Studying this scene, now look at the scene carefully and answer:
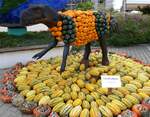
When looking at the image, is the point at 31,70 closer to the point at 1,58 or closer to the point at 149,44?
the point at 1,58

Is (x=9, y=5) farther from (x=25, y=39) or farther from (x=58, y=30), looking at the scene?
(x=58, y=30)

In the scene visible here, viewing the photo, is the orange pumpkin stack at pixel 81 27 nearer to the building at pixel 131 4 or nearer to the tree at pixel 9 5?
the tree at pixel 9 5

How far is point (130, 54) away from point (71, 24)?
4.71 metres

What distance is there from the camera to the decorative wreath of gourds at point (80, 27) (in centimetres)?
681

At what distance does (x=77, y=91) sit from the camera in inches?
251

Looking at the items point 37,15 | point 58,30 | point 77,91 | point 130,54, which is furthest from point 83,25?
point 130,54

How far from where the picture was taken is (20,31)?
35.2 ft

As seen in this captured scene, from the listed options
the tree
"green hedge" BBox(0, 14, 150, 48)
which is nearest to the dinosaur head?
the tree

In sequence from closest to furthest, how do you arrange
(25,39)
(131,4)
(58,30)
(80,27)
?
(58,30), (80,27), (25,39), (131,4)

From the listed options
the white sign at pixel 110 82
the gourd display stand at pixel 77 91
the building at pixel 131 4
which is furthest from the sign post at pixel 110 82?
the building at pixel 131 4

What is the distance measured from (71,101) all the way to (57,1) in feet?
16.8

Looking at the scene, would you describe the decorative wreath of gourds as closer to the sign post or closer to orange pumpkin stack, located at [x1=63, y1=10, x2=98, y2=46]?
orange pumpkin stack, located at [x1=63, y1=10, x2=98, y2=46]

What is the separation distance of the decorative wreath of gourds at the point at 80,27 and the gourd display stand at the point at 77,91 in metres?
0.65

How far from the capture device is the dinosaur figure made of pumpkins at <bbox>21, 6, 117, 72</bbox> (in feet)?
21.0
